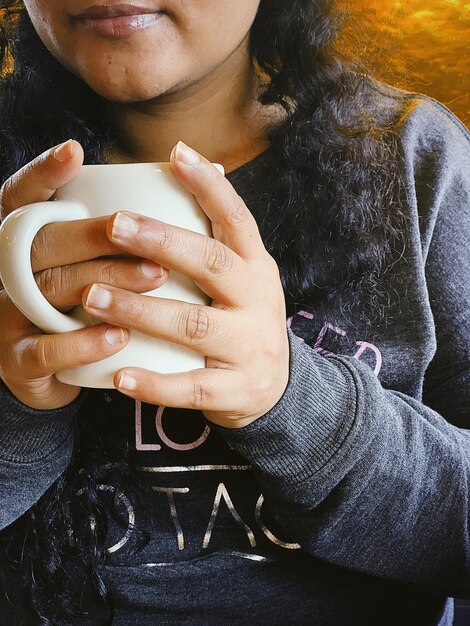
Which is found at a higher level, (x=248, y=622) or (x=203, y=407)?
(x=203, y=407)

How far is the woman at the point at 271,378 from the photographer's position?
660mm

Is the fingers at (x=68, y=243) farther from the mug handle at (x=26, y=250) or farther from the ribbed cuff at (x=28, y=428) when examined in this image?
the ribbed cuff at (x=28, y=428)

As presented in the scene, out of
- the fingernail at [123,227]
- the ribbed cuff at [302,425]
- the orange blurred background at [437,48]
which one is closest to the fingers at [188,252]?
the fingernail at [123,227]

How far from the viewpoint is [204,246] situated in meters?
0.50

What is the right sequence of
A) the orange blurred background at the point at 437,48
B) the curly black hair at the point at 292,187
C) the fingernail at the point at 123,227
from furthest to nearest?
the orange blurred background at the point at 437,48 → the curly black hair at the point at 292,187 → the fingernail at the point at 123,227

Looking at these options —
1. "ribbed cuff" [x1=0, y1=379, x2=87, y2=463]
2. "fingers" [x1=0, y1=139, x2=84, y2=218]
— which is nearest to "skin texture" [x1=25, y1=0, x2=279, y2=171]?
"fingers" [x1=0, y1=139, x2=84, y2=218]

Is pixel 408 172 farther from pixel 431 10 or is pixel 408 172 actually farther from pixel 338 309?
pixel 431 10

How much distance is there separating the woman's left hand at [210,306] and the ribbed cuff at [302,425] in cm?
4

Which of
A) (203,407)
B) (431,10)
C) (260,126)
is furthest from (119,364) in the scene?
(431,10)

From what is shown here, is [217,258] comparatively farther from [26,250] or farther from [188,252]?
[26,250]

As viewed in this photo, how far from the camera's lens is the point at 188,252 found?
1.60 feet

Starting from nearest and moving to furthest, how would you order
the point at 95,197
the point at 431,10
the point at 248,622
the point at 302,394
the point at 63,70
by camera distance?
the point at 95,197
the point at 302,394
the point at 248,622
the point at 63,70
the point at 431,10

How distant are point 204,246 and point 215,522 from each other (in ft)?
1.43

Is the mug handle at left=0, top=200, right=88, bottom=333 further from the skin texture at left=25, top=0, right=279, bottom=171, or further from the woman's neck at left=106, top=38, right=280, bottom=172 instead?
the woman's neck at left=106, top=38, right=280, bottom=172
